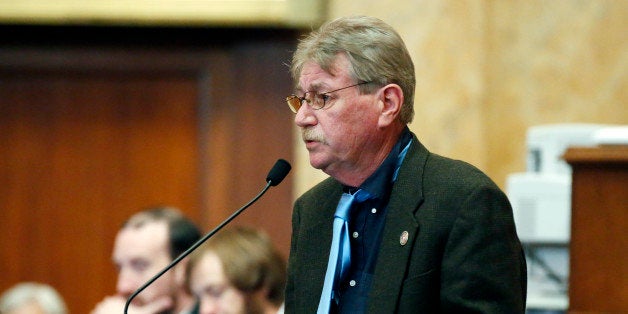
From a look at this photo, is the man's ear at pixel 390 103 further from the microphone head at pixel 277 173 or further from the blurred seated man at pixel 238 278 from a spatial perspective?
the blurred seated man at pixel 238 278

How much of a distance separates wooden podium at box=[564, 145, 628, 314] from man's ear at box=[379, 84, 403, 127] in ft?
2.23

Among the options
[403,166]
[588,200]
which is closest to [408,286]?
[403,166]

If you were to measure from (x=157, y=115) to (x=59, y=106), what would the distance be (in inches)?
21.2

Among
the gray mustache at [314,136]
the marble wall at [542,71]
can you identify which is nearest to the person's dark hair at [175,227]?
the marble wall at [542,71]

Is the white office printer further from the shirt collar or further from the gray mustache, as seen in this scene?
the gray mustache

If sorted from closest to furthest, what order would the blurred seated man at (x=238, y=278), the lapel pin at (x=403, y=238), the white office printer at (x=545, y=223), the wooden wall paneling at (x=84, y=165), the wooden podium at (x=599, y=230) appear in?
the lapel pin at (x=403, y=238) → the wooden podium at (x=599, y=230) → the blurred seated man at (x=238, y=278) → the white office printer at (x=545, y=223) → the wooden wall paneling at (x=84, y=165)

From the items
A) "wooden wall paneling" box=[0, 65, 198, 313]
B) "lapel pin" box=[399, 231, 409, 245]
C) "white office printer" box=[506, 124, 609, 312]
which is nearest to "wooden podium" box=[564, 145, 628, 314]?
"lapel pin" box=[399, 231, 409, 245]

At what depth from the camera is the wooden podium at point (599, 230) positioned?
3.05 meters

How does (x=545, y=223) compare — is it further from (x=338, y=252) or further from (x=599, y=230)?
(x=338, y=252)

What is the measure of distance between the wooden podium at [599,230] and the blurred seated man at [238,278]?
1.26 metres

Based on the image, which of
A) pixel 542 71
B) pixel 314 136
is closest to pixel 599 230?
pixel 314 136

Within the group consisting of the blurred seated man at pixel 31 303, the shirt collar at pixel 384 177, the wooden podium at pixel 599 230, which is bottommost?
the blurred seated man at pixel 31 303

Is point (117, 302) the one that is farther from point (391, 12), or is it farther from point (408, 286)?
point (408, 286)

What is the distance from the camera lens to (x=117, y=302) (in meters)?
4.54
